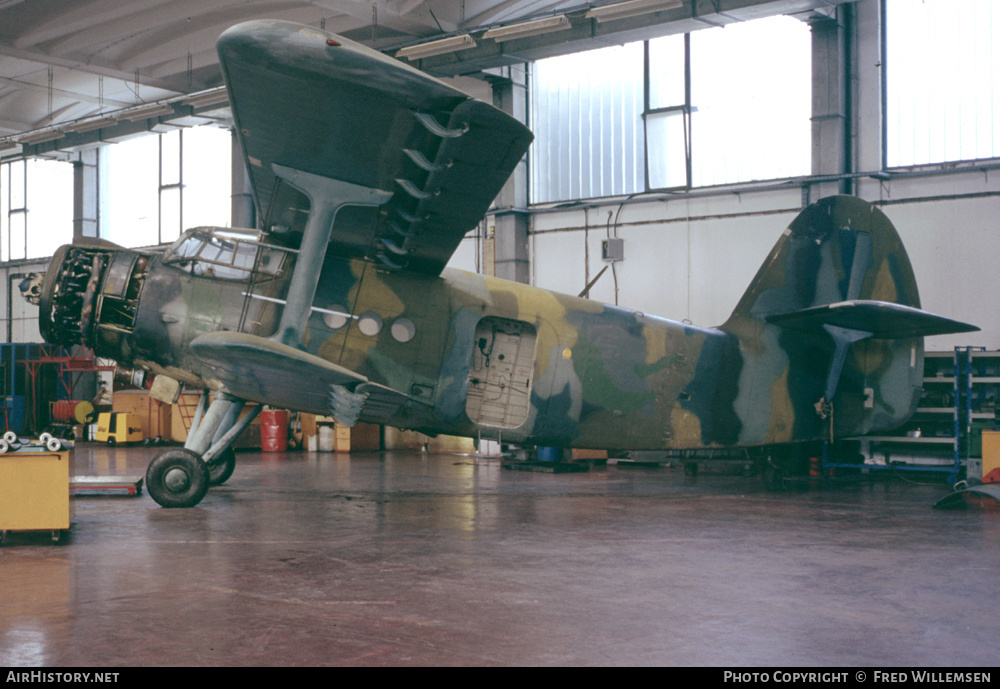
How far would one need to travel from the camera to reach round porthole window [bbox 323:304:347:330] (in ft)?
29.0

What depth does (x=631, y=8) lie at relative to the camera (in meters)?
14.1

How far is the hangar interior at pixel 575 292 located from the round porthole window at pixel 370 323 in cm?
193

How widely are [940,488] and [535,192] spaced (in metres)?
11.1

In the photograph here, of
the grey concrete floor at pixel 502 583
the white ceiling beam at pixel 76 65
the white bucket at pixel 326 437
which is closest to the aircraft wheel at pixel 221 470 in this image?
the grey concrete floor at pixel 502 583

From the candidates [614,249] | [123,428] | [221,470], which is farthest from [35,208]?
[221,470]

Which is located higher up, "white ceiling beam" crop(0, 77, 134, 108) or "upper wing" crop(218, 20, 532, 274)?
"white ceiling beam" crop(0, 77, 134, 108)

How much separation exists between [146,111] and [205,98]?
2331 millimetres

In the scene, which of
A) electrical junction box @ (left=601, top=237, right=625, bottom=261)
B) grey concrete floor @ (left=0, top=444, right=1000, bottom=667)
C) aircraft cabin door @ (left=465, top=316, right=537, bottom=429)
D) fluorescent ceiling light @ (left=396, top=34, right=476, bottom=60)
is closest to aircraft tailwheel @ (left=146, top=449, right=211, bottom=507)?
grey concrete floor @ (left=0, top=444, right=1000, bottom=667)

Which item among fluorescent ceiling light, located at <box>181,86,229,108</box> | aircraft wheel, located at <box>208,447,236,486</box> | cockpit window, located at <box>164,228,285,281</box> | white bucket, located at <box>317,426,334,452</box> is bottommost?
white bucket, located at <box>317,426,334,452</box>

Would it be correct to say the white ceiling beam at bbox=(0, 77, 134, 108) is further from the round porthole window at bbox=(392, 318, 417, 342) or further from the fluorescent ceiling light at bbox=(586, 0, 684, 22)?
the round porthole window at bbox=(392, 318, 417, 342)

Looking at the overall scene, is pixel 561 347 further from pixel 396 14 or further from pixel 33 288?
pixel 396 14

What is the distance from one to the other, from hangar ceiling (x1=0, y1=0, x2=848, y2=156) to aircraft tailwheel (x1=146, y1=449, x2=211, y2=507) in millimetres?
10545

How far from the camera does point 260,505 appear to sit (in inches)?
385
